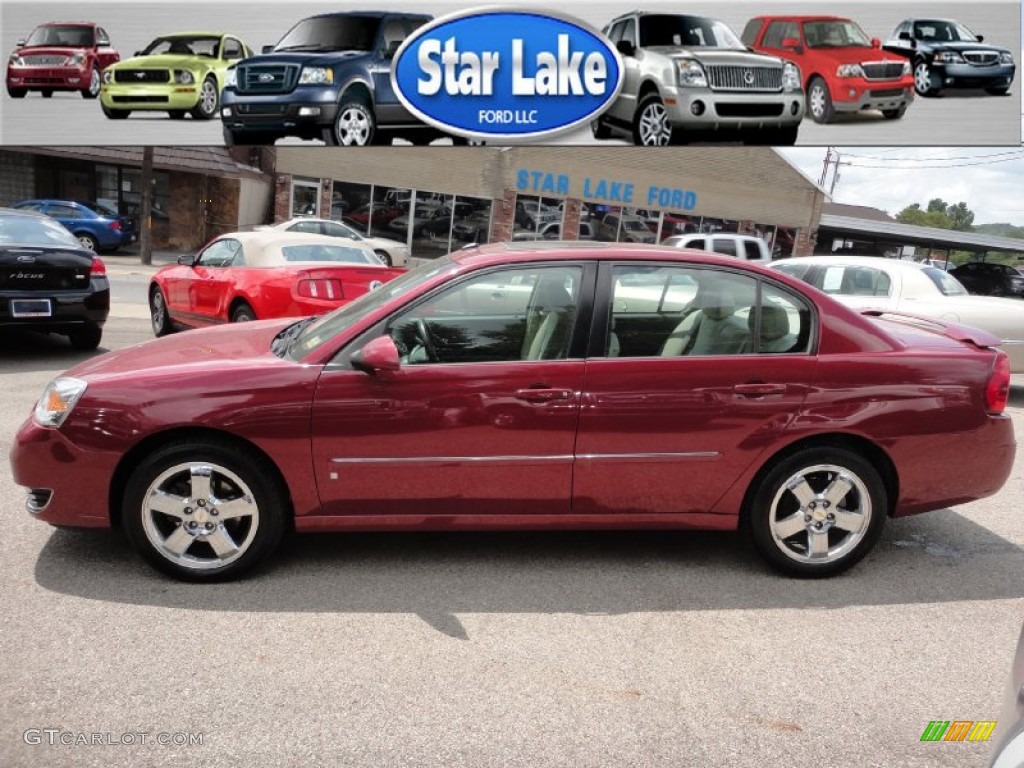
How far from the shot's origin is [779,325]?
436 cm

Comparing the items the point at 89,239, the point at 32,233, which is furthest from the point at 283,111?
the point at 89,239

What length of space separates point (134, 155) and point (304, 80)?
14.6 metres

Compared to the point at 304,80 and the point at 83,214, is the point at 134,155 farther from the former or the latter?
the point at 304,80

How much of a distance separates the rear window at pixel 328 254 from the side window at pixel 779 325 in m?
6.60

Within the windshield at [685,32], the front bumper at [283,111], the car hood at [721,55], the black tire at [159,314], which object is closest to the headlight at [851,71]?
the car hood at [721,55]

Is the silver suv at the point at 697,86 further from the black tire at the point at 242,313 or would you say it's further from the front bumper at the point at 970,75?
the black tire at the point at 242,313

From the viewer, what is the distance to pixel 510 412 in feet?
13.4

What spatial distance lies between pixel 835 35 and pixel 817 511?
1777 centimetres

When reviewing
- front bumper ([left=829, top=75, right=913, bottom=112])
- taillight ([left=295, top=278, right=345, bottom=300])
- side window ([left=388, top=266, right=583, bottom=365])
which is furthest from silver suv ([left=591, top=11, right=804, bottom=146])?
side window ([left=388, top=266, right=583, bottom=365])

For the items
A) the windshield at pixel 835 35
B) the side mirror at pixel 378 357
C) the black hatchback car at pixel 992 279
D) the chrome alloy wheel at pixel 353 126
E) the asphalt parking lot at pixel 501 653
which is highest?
the windshield at pixel 835 35

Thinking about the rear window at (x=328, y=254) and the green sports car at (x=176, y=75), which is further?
the green sports car at (x=176, y=75)

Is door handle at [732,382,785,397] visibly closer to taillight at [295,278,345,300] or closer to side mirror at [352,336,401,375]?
→ side mirror at [352,336,401,375]

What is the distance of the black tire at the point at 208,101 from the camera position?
63.2ft

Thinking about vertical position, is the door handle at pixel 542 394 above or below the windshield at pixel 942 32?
below
